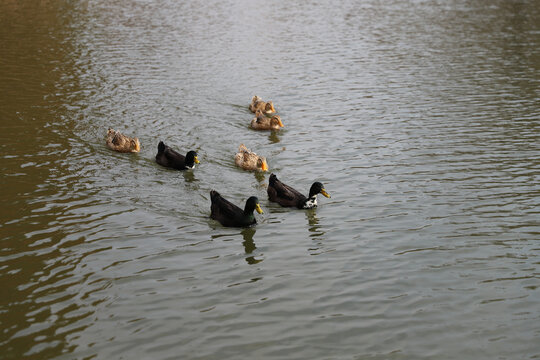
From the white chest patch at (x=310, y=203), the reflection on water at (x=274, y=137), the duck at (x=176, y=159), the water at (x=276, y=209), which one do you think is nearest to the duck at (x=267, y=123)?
the reflection on water at (x=274, y=137)

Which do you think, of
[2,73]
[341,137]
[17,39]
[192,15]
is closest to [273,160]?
[341,137]

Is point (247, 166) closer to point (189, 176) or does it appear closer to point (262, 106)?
point (189, 176)

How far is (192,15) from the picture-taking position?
47.0m

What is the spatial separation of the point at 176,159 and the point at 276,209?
3.86 metres

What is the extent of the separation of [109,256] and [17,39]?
26.1 m

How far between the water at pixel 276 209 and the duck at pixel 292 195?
0.88 feet

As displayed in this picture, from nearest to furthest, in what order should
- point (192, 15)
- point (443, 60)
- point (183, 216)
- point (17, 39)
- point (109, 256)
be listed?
1. point (109, 256)
2. point (183, 216)
3. point (443, 60)
4. point (17, 39)
5. point (192, 15)

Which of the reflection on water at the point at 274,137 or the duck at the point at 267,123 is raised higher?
the duck at the point at 267,123

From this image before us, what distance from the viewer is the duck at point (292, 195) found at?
1500 centimetres

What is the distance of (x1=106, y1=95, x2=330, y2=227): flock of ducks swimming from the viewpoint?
14039 millimetres

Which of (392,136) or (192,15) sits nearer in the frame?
(392,136)

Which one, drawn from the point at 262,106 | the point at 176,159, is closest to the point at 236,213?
the point at 176,159

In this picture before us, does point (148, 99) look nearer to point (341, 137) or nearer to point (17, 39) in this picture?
point (341, 137)

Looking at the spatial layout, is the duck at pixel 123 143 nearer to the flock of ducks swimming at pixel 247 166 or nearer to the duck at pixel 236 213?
the flock of ducks swimming at pixel 247 166
